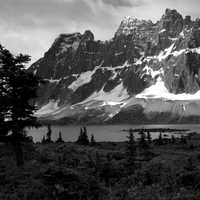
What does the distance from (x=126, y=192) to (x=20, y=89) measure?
62.1ft

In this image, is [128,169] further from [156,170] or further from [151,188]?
[151,188]

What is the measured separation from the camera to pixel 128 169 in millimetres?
32875

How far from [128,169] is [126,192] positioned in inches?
428

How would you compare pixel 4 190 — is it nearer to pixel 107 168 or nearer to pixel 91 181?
pixel 91 181

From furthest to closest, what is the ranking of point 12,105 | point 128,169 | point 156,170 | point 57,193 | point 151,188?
point 12,105
point 128,169
point 156,170
point 151,188
point 57,193

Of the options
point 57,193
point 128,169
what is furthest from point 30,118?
point 57,193

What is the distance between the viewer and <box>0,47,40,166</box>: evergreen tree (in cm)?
3756

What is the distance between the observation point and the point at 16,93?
38.1m

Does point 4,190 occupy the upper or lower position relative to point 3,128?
lower

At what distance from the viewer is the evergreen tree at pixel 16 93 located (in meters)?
37.6

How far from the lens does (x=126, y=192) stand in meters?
22.0

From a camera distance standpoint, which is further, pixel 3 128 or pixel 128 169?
pixel 3 128

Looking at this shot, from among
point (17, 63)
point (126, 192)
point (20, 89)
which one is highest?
point (17, 63)

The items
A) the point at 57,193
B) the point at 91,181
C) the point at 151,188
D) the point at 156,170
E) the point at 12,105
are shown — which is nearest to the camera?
the point at 57,193
